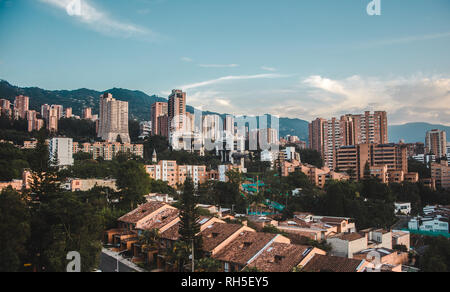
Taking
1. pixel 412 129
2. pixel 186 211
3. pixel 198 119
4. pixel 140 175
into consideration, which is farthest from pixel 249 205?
pixel 198 119

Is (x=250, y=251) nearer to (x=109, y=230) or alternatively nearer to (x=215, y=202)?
(x=109, y=230)

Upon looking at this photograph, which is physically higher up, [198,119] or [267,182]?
[198,119]

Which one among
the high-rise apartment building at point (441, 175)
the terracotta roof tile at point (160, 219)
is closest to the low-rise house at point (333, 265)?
the terracotta roof tile at point (160, 219)

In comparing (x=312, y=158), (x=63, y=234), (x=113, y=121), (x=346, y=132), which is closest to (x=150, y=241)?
(x=63, y=234)

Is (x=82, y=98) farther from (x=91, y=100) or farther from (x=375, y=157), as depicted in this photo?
(x=375, y=157)

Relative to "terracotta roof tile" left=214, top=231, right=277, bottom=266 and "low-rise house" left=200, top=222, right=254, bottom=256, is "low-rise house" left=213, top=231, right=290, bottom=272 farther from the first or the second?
"low-rise house" left=200, top=222, right=254, bottom=256

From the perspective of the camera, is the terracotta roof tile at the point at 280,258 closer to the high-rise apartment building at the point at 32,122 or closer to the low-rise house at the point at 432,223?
the low-rise house at the point at 432,223
